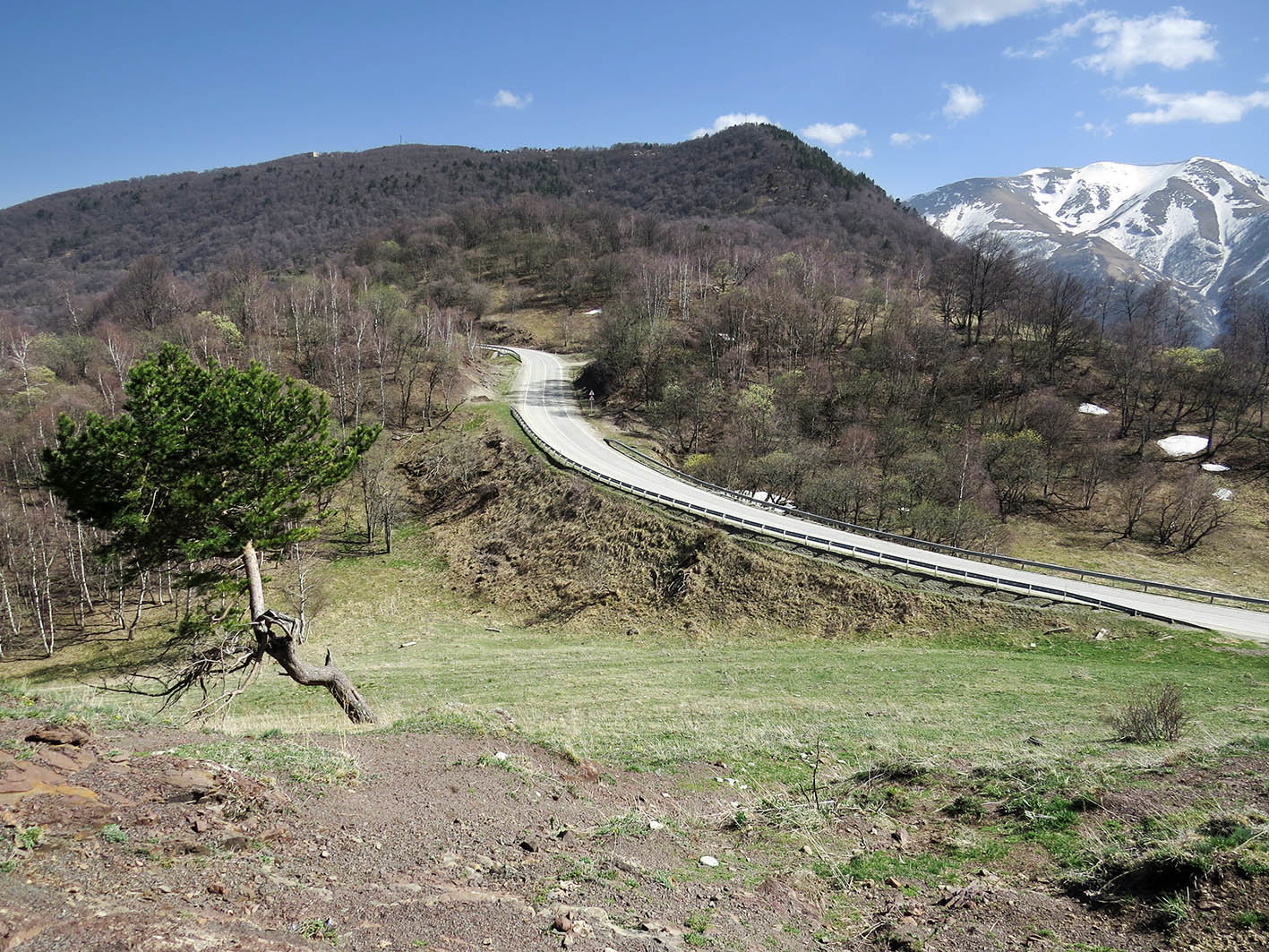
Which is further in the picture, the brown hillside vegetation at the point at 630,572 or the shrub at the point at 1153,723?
the brown hillside vegetation at the point at 630,572

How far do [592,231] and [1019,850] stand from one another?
14309cm

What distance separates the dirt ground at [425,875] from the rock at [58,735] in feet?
0.11

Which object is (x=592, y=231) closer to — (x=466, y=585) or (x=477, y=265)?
(x=477, y=265)

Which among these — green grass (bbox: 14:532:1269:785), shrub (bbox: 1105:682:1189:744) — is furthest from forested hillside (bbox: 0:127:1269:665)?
shrub (bbox: 1105:682:1189:744)

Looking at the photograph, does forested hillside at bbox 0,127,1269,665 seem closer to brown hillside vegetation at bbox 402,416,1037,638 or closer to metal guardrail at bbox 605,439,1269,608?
metal guardrail at bbox 605,439,1269,608

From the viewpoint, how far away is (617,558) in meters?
35.8

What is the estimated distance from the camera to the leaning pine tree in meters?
13.9

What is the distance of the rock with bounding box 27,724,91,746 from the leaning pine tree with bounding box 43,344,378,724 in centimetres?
363

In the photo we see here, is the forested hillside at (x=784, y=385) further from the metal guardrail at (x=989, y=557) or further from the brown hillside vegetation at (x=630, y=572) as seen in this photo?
the brown hillside vegetation at (x=630, y=572)

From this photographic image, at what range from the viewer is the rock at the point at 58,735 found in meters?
9.60

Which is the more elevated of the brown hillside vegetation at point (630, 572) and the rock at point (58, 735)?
the rock at point (58, 735)

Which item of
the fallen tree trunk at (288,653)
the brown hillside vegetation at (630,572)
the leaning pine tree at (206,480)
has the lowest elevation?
the brown hillside vegetation at (630,572)

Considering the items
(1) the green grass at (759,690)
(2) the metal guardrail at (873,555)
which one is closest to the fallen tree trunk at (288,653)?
(1) the green grass at (759,690)

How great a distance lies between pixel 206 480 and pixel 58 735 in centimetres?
656
